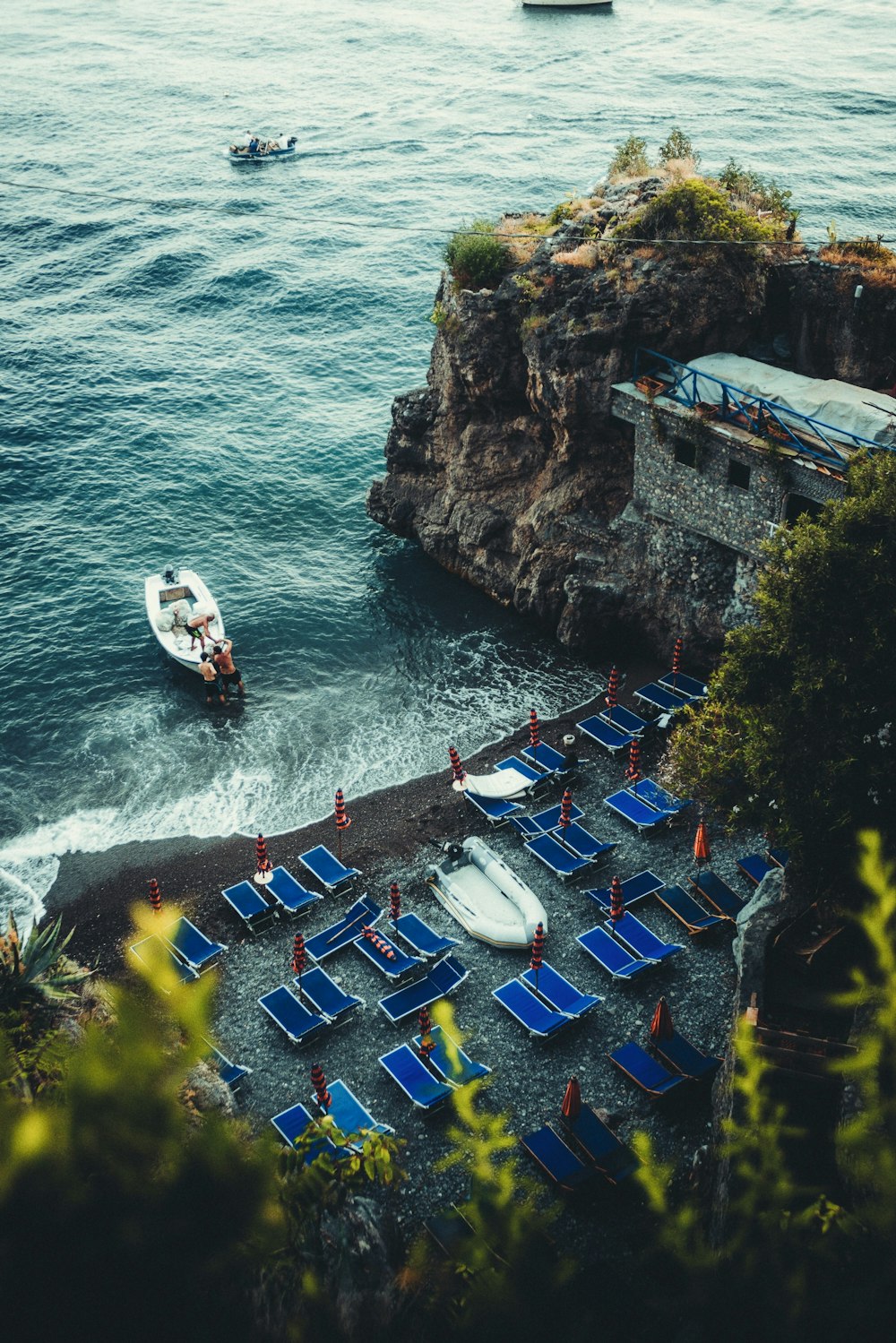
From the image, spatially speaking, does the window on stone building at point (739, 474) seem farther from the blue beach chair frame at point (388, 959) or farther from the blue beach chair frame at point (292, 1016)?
the blue beach chair frame at point (292, 1016)

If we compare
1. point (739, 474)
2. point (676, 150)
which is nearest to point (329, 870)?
point (739, 474)

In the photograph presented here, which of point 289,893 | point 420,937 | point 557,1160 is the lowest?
point 289,893

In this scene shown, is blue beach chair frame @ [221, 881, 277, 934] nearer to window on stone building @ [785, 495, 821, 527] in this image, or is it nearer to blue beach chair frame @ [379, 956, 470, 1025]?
blue beach chair frame @ [379, 956, 470, 1025]

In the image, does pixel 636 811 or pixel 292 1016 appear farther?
pixel 636 811

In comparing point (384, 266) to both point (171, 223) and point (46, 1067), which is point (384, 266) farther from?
point (46, 1067)

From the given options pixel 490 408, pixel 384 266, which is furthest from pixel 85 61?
pixel 490 408

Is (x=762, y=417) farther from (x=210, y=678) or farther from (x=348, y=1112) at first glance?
(x=348, y=1112)
